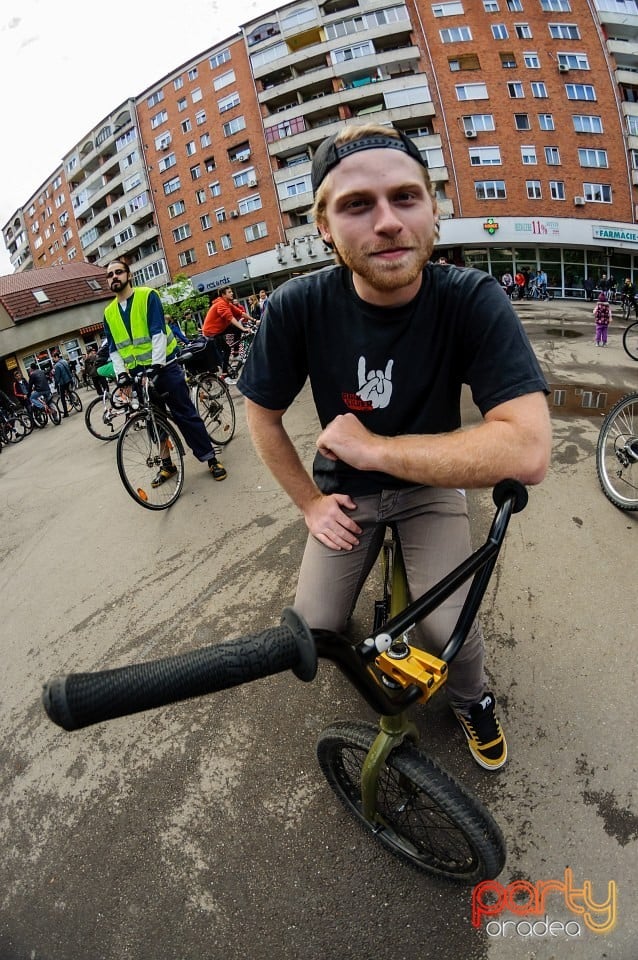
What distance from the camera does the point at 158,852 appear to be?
1802mm

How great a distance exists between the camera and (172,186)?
4384 centimetres

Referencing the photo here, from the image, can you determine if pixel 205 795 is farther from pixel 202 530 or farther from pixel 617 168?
pixel 617 168

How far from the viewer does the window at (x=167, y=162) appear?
43612mm

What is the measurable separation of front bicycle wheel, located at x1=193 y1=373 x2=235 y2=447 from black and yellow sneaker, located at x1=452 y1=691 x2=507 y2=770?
4.61 meters

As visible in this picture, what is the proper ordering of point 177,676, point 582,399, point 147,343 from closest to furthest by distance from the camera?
1. point 177,676
2. point 147,343
3. point 582,399

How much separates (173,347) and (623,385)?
584 cm

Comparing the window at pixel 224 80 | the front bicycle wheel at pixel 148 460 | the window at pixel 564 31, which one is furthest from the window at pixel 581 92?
the front bicycle wheel at pixel 148 460

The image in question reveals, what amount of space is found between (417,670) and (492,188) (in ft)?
136

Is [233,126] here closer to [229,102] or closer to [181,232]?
[229,102]

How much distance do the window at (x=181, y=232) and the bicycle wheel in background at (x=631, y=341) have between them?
4418 cm

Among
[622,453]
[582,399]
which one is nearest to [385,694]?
[622,453]

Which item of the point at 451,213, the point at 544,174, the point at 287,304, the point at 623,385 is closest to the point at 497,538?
the point at 287,304

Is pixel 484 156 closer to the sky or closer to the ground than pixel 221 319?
closer to the sky

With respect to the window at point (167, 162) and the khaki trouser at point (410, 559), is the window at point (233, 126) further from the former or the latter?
the khaki trouser at point (410, 559)
